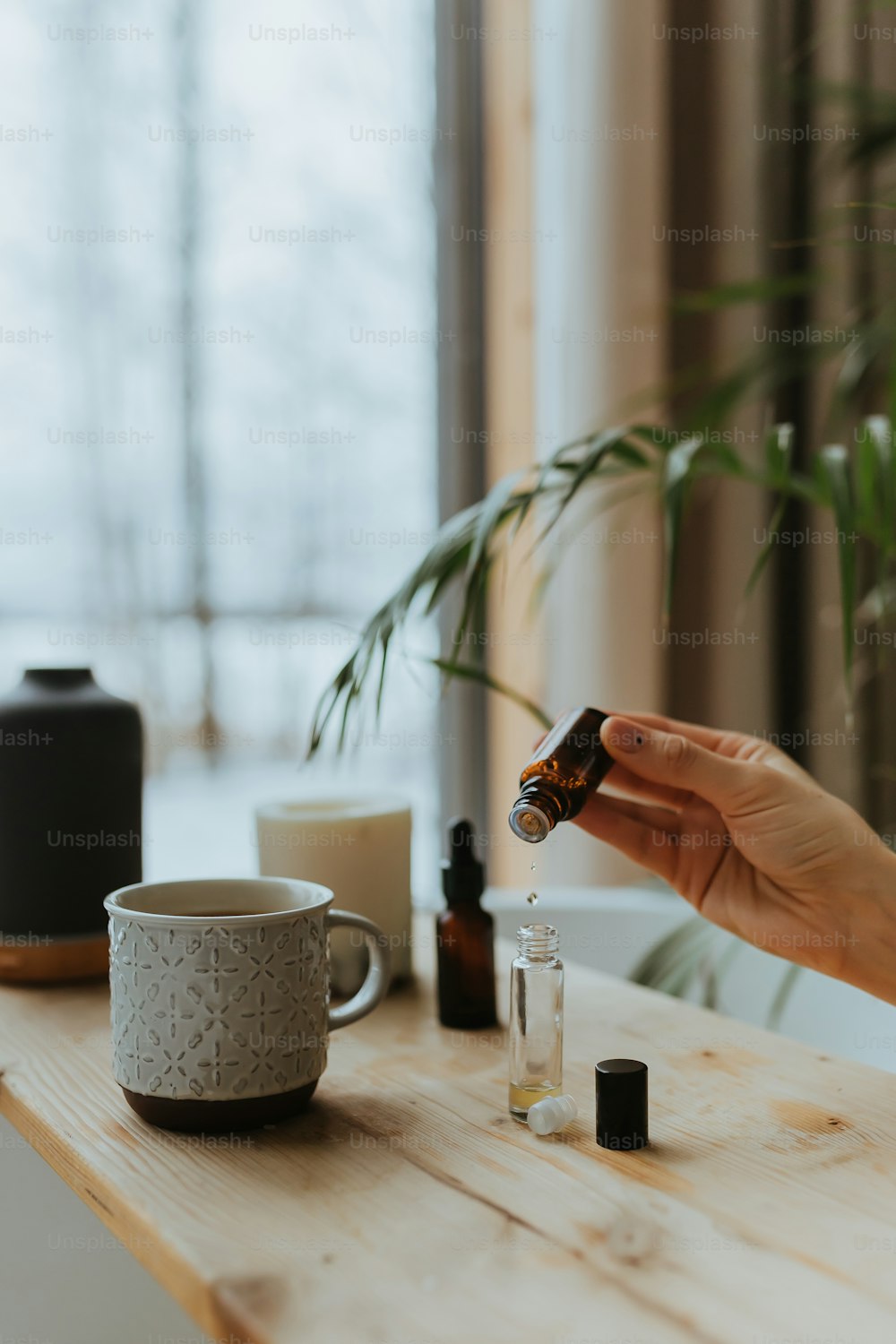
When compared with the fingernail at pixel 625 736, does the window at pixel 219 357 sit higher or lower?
higher

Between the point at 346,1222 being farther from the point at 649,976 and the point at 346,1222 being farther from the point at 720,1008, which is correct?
the point at 720,1008

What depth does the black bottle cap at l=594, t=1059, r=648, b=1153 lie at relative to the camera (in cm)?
65

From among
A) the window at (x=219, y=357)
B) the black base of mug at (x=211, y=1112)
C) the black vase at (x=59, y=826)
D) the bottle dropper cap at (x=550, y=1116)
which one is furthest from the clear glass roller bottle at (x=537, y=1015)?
the window at (x=219, y=357)

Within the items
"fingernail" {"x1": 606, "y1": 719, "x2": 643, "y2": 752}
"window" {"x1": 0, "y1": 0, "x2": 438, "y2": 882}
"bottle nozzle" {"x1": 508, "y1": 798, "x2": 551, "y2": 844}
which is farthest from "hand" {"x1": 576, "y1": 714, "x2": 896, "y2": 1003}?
"window" {"x1": 0, "y1": 0, "x2": 438, "y2": 882}

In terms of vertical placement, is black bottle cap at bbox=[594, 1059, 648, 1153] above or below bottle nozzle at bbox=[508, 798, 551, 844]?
below

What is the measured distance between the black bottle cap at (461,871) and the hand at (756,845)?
0.42ft

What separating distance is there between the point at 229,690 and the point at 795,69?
1.29 meters

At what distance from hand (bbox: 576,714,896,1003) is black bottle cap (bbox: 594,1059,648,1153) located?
21 centimetres

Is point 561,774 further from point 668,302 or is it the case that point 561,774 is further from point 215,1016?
point 668,302

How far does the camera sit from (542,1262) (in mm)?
523

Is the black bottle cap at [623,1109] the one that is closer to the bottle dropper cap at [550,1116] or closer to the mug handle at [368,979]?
the bottle dropper cap at [550,1116]

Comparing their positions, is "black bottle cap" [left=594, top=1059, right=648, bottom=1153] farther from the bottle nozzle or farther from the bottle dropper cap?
the bottle nozzle

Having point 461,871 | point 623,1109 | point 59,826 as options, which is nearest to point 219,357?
point 59,826

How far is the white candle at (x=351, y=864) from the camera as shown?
3.07 ft
